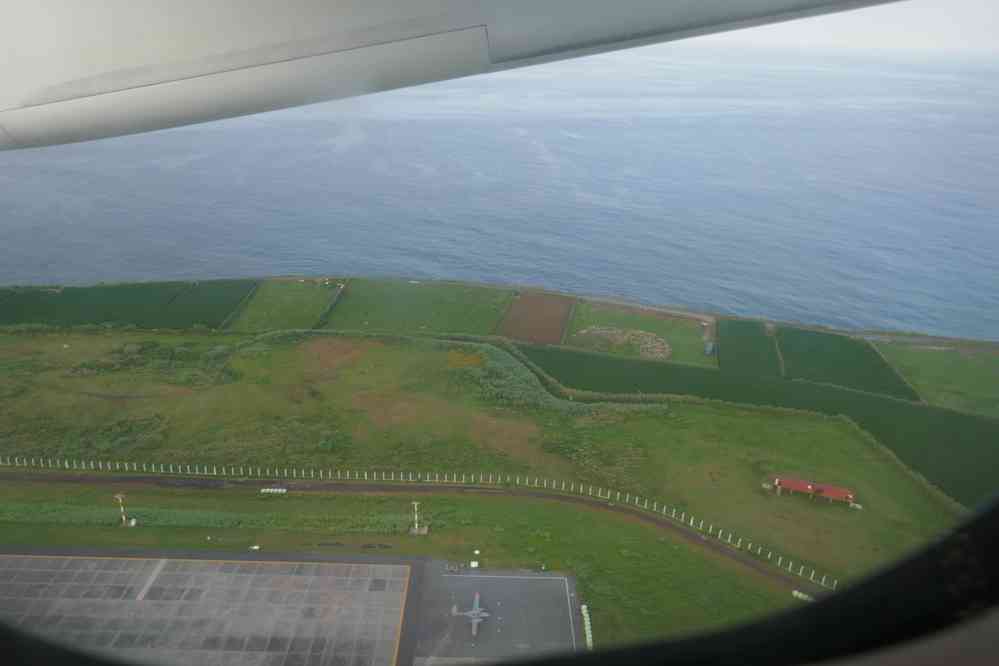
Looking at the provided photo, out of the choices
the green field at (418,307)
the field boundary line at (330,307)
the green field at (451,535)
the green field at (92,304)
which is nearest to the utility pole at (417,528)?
the green field at (451,535)

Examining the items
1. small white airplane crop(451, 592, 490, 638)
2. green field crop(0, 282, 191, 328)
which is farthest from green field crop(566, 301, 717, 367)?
green field crop(0, 282, 191, 328)

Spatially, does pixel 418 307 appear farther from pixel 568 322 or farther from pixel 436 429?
pixel 436 429

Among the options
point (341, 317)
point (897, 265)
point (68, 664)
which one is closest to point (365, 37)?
point (68, 664)

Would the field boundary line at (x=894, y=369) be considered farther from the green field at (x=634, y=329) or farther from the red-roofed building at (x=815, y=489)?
the red-roofed building at (x=815, y=489)

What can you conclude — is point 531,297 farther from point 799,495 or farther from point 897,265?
point 897,265

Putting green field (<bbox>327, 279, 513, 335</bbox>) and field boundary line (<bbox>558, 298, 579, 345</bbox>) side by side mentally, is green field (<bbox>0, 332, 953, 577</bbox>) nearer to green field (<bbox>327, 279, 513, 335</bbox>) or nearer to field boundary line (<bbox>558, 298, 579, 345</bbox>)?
green field (<bbox>327, 279, 513, 335</bbox>)

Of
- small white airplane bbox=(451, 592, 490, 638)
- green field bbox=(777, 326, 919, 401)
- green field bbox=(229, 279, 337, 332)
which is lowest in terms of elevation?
green field bbox=(777, 326, 919, 401)

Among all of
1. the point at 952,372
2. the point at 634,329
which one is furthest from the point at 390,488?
the point at 952,372
